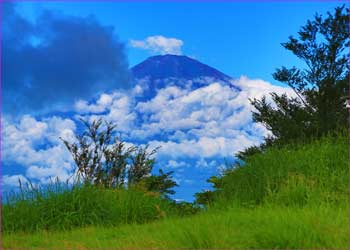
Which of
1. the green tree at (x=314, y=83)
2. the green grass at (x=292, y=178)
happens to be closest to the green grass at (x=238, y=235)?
the green grass at (x=292, y=178)

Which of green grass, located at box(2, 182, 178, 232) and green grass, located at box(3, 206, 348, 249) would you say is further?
green grass, located at box(2, 182, 178, 232)

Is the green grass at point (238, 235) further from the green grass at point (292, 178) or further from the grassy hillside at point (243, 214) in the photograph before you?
the green grass at point (292, 178)

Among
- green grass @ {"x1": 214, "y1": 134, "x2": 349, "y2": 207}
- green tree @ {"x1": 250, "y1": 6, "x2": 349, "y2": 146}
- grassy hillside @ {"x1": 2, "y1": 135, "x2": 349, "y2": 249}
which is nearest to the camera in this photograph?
grassy hillside @ {"x1": 2, "y1": 135, "x2": 349, "y2": 249}

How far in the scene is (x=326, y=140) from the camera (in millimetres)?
12969

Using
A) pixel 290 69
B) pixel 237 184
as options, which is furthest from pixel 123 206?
pixel 290 69

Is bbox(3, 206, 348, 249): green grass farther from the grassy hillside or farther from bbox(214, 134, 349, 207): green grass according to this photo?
bbox(214, 134, 349, 207): green grass

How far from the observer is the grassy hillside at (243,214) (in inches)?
230

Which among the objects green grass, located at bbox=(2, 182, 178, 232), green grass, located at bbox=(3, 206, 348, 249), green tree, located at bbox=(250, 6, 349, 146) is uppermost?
green tree, located at bbox=(250, 6, 349, 146)

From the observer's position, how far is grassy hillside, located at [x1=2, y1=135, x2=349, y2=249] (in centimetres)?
585

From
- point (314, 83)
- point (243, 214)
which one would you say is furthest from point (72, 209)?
point (314, 83)

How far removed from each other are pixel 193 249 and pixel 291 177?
15.1 feet

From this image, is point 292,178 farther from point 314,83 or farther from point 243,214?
point 314,83

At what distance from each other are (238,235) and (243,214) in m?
1.31

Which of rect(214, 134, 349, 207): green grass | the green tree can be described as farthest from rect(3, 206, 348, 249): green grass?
the green tree
